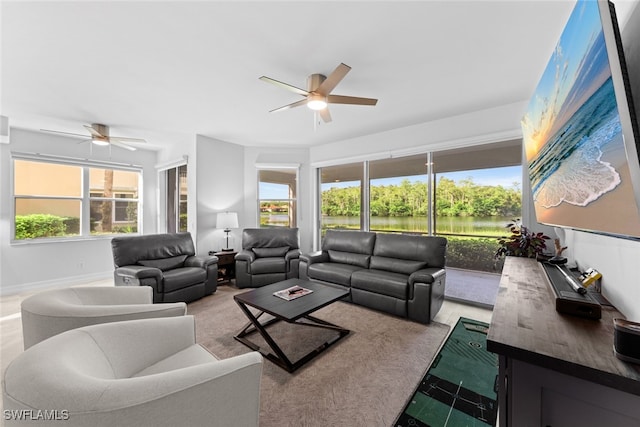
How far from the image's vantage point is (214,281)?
12.6ft

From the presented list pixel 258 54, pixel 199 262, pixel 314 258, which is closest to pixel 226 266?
pixel 199 262

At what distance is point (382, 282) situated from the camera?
3.09 metres

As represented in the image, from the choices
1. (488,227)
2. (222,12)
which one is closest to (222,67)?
(222,12)

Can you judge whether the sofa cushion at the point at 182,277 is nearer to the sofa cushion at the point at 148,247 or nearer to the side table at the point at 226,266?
the sofa cushion at the point at 148,247

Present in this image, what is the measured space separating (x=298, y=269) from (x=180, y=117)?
9.85 ft

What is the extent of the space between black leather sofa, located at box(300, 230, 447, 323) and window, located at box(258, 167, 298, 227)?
1.41 meters

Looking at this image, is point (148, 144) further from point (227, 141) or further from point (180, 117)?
point (180, 117)

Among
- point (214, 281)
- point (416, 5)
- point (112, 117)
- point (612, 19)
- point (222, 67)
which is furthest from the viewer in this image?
Answer: point (214, 281)

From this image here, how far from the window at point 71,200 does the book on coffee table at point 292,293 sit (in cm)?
467

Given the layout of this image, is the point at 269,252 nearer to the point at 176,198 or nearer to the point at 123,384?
the point at 176,198

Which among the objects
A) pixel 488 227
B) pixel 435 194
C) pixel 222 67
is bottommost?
pixel 488 227

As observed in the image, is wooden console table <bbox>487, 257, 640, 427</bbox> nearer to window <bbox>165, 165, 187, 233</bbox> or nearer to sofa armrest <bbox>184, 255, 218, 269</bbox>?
sofa armrest <bbox>184, 255, 218, 269</bbox>

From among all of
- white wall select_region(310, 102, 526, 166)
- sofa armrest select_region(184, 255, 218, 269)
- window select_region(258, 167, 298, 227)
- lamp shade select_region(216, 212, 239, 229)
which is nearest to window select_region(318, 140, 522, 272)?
white wall select_region(310, 102, 526, 166)

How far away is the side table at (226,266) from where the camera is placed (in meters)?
Result: 4.41
